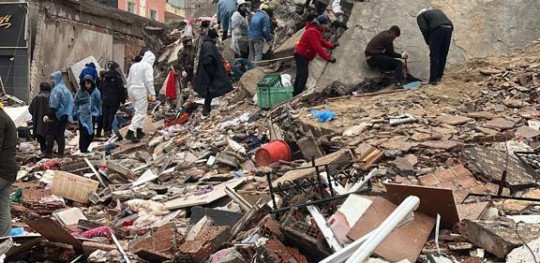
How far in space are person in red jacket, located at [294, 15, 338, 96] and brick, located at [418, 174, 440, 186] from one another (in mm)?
4352

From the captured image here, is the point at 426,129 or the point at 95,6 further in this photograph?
the point at 95,6

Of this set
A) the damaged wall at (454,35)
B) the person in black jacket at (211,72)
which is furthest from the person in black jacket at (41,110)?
the damaged wall at (454,35)

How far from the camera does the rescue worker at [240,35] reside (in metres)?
13.4

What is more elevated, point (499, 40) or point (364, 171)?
point (499, 40)

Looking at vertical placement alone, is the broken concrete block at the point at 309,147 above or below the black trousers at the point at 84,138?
above

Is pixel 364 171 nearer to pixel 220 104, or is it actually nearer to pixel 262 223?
pixel 262 223

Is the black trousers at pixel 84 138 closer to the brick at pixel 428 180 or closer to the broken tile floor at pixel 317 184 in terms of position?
the broken tile floor at pixel 317 184

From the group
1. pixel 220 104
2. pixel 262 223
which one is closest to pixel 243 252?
pixel 262 223

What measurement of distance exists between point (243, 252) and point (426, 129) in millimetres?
3407

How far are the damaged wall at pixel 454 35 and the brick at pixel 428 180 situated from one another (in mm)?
4086

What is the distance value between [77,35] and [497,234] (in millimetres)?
15253

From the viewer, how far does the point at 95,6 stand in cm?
1802

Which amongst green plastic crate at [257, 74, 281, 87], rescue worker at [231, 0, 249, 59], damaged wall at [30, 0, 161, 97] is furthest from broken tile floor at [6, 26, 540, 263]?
damaged wall at [30, 0, 161, 97]

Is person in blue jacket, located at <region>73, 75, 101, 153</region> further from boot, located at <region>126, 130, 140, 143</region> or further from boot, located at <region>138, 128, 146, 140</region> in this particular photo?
boot, located at <region>138, 128, 146, 140</region>
